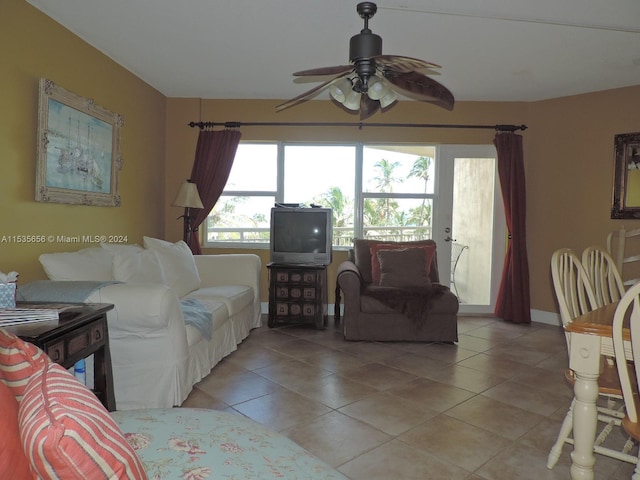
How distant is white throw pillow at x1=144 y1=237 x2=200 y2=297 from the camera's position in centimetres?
338

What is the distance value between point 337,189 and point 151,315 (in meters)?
3.15

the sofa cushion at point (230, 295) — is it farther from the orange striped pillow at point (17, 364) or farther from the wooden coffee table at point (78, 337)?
the orange striped pillow at point (17, 364)

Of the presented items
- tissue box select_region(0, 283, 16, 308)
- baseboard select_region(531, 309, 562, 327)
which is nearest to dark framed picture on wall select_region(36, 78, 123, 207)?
tissue box select_region(0, 283, 16, 308)

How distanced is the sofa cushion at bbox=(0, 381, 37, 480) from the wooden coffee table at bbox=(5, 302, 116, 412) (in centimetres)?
113

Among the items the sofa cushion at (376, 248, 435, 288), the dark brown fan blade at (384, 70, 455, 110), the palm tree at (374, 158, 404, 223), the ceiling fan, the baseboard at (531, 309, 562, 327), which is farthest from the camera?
the palm tree at (374, 158, 404, 223)

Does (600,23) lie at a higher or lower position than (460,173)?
higher

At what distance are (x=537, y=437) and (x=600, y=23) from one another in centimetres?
273

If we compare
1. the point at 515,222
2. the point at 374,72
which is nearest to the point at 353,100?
the point at 374,72

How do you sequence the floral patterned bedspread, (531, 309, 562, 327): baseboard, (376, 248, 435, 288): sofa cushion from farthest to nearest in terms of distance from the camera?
(531, 309, 562, 327): baseboard, (376, 248, 435, 288): sofa cushion, the floral patterned bedspread

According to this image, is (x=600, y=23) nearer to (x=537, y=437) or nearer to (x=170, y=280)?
(x=537, y=437)

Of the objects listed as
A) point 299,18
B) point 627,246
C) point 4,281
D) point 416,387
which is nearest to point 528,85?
point 627,246

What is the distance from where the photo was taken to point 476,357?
3.52m

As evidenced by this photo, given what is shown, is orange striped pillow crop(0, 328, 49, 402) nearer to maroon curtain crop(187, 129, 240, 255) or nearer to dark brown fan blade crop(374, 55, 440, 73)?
dark brown fan blade crop(374, 55, 440, 73)

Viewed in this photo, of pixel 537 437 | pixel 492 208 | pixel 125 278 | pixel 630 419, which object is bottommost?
pixel 537 437
